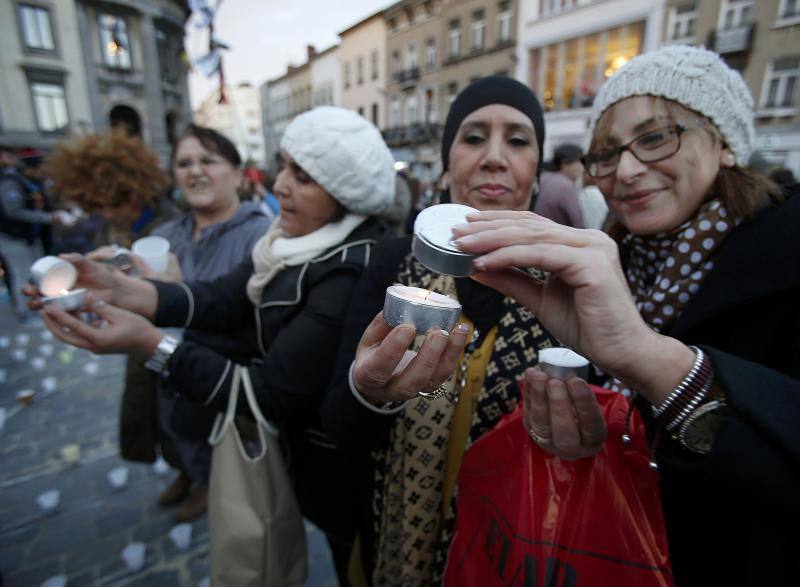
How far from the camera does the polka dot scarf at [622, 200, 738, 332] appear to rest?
1145 mm

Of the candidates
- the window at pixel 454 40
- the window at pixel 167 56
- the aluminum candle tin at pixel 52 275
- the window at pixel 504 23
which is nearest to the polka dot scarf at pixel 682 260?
the aluminum candle tin at pixel 52 275

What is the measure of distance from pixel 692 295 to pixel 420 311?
847 millimetres

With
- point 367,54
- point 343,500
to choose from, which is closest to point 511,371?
point 343,500

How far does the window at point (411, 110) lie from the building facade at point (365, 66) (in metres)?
3.11

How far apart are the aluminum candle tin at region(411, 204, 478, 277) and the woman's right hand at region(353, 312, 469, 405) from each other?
129 mm

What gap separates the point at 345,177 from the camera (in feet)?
5.80

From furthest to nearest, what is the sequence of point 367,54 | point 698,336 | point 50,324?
point 367,54, point 50,324, point 698,336

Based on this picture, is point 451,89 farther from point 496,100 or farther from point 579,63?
point 496,100

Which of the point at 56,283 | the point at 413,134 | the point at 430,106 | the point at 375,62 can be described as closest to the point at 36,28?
the point at 413,134

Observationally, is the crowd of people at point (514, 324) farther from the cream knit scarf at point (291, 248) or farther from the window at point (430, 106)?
the window at point (430, 106)

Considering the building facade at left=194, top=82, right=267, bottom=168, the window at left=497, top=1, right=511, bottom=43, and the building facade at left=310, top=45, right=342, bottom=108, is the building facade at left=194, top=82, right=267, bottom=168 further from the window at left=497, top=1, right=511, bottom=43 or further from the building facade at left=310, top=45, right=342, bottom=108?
the window at left=497, top=1, right=511, bottom=43

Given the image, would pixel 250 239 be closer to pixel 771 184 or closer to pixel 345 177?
pixel 345 177

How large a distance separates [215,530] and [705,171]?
2.14 m

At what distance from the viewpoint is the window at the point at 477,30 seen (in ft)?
74.4
